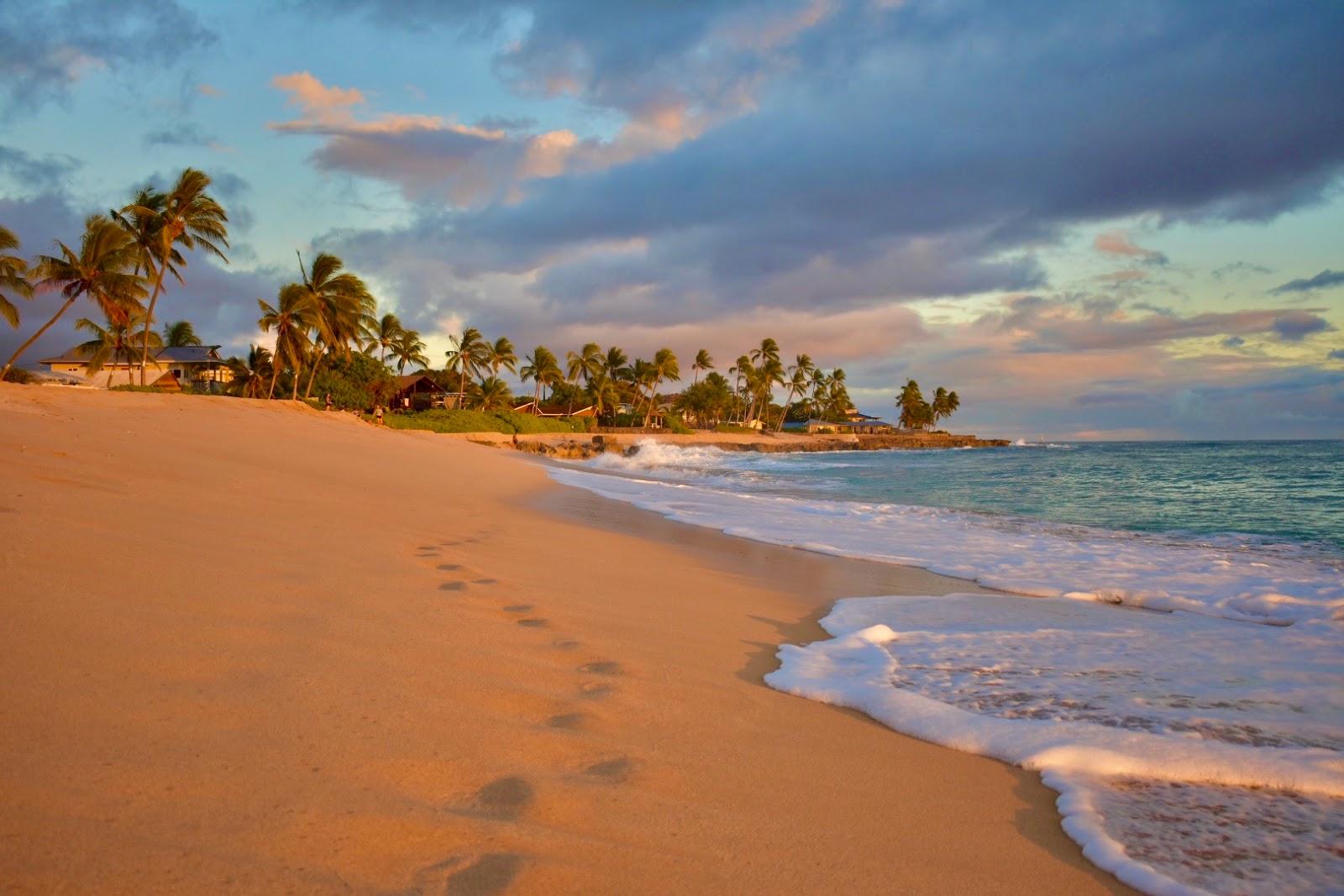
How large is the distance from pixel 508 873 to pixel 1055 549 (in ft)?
32.5

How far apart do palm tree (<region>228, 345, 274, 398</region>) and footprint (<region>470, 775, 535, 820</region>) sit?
2322 inches

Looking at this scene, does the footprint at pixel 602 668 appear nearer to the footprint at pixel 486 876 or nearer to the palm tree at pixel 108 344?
the footprint at pixel 486 876

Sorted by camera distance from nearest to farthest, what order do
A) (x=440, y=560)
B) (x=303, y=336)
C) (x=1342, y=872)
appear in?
(x=1342, y=872), (x=440, y=560), (x=303, y=336)

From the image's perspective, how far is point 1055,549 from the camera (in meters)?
10.2

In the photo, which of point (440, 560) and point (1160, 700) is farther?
point (440, 560)

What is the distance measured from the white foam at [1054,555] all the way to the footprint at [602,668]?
16.7ft

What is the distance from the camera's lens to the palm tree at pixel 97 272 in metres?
28.9

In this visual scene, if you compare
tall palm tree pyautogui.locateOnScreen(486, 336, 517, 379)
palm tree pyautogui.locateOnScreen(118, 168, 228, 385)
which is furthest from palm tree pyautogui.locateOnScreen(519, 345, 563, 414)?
palm tree pyautogui.locateOnScreen(118, 168, 228, 385)

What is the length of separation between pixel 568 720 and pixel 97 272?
35159 mm

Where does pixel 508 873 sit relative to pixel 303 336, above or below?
below

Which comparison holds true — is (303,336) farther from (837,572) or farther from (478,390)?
(837,572)

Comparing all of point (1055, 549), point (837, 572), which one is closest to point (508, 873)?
point (837, 572)

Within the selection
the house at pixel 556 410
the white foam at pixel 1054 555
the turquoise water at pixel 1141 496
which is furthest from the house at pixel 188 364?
the white foam at pixel 1054 555

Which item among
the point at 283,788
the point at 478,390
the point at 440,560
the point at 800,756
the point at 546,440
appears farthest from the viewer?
the point at 478,390
